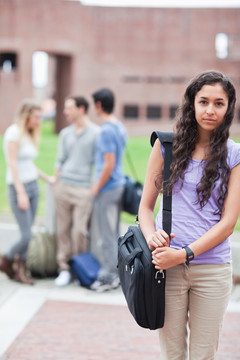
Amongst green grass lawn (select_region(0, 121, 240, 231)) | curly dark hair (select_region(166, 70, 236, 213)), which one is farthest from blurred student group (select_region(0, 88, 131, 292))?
green grass lawn (select_region(0, 121, 240, 231))

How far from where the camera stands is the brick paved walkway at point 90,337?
382 cm

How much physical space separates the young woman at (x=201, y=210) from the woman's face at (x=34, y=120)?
3356mm

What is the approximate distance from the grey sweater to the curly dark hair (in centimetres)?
330

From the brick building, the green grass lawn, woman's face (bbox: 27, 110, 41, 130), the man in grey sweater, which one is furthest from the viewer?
the brick building

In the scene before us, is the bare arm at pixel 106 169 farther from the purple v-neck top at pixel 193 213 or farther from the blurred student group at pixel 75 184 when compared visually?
the purple v-neck top at pixel 193 213

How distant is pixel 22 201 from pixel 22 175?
0.31 metres

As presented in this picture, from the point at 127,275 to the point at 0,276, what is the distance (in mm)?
4000

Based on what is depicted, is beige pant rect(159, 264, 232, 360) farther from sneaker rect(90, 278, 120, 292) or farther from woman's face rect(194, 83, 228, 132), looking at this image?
sneaker rect(90, 278, 120, 292)

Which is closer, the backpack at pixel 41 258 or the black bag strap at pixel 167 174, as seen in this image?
the black bag strap at pixel 167 174

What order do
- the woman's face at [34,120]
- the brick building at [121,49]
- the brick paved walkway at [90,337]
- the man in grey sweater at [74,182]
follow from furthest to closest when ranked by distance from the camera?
the brick building at [121,49] < the man in grey sweater at [74,182] < the woman's face at [34,120] < the brick paved walkway at [90,337]

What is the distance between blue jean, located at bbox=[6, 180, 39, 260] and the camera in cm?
549

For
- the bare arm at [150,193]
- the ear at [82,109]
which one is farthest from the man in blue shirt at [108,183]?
the bare arm at [150,193]

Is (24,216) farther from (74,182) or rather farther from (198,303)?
(198,303)

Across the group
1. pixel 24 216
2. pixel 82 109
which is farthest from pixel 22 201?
pixel 82 109
